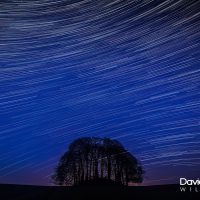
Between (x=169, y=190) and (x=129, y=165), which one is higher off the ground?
(x=129, y=165)

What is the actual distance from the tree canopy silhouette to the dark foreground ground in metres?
2.42

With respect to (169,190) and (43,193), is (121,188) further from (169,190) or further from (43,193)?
(43,193)

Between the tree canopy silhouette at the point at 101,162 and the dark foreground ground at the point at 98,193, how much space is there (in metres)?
2.42

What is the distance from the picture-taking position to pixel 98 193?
57.5 ft

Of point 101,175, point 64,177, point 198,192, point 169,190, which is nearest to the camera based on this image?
point 198,192

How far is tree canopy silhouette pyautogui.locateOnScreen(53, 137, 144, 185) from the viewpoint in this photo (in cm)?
2145

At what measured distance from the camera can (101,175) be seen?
21.1 meters

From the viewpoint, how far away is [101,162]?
21547 mm

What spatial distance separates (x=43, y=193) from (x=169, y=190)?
19.0ft

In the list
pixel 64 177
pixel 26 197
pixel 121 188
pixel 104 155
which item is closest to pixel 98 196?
pixel 121 188

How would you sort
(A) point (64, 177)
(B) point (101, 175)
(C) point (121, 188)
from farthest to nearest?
(A) point (64, 177)
(B) point (101, 175)
(C) point (121, 188)

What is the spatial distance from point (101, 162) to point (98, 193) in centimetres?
410

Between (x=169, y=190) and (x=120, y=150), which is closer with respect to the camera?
(x=169, y=190)

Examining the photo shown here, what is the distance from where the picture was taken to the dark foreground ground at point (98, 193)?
17.0 meters
